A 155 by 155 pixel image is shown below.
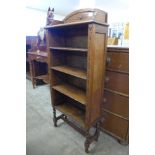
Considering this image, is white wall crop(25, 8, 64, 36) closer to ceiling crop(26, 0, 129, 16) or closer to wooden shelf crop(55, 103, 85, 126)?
ceiling crop(26, 0, 129, 16)

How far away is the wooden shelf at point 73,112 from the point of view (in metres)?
1.72

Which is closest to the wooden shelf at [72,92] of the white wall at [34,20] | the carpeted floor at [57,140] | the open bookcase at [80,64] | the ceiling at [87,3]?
the open bookcase at [80,64]

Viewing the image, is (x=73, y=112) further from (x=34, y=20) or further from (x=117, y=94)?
(x=34, y=20)

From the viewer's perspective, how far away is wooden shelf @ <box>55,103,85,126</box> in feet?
5.65

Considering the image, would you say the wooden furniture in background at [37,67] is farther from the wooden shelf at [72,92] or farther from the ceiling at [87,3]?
the wooden shelf at [72,92]

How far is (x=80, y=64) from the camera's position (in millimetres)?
1851

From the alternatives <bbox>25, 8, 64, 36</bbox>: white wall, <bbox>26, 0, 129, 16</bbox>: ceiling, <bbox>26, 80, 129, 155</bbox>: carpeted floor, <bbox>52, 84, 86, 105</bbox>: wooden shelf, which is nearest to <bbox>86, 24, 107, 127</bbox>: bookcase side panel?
<bbox>52, 84, 86, 105</bbox>: wooden shelf
